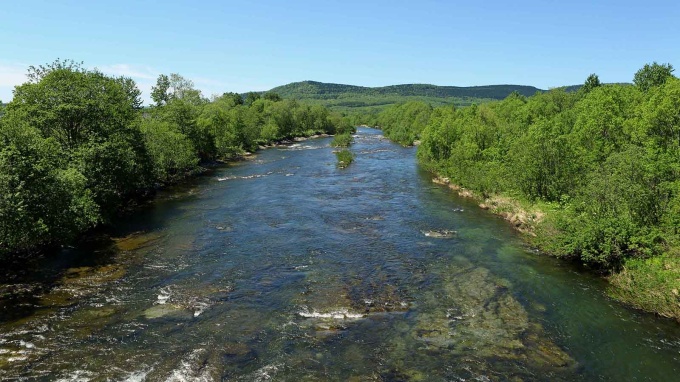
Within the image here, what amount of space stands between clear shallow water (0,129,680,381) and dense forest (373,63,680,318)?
1788 millimetres

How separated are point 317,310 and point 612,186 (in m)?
19.7

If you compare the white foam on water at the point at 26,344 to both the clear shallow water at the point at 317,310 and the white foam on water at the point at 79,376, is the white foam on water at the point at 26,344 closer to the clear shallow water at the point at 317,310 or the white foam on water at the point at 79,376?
the clear shallow water at the point at 317,310

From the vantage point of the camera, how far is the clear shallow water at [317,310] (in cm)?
1658

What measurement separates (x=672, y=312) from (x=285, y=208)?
31.3 meters

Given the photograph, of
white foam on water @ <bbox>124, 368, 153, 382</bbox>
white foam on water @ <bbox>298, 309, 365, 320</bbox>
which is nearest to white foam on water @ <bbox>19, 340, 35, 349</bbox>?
white foam on water @ <bbox>124, 368, 153, 382</bbox>

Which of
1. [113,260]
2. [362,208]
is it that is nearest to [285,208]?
[362,208]

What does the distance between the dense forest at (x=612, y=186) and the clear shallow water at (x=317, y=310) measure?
1788mm

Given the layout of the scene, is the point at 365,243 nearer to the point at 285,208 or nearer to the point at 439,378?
the point at 285,208

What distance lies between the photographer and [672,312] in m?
20.0

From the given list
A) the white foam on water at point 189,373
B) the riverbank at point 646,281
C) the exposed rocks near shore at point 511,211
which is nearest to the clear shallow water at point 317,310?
the white foam on water at point 189,373

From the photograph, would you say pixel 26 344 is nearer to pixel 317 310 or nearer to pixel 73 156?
pixel 317 310

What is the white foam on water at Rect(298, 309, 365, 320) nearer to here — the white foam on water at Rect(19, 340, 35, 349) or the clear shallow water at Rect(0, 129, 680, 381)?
the clear shallow water at Rect(0, 129, 680, 381)

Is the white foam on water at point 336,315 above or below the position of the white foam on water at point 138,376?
below

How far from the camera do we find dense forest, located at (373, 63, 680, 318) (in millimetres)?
22938
